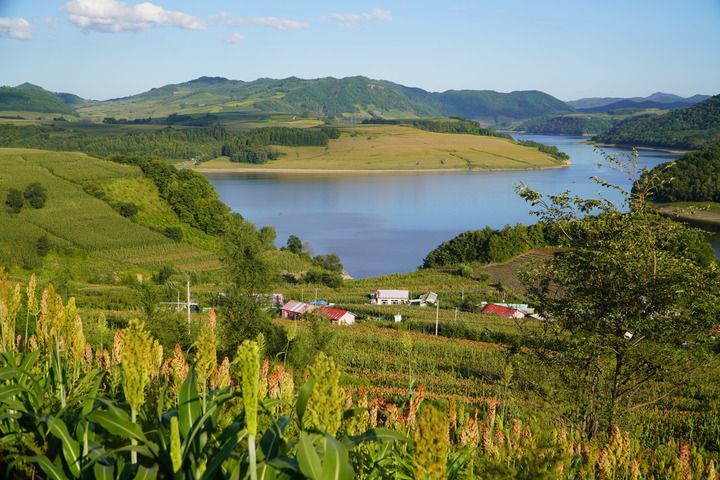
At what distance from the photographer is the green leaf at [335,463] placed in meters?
1.84

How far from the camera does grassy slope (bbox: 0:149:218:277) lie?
3375cm

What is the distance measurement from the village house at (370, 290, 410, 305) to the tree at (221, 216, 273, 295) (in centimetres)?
1754

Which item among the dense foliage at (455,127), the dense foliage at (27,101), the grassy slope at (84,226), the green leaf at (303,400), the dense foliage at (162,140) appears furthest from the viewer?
the dense foliage at (27,101)

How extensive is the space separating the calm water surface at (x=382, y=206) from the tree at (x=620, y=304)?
2959cm

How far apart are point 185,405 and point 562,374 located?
15.2ft

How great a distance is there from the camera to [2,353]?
314 centimetres

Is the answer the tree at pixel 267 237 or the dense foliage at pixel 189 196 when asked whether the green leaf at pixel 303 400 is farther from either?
the dense foliage at pixel 189 196

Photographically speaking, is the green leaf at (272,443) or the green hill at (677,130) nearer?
the green leaf at (272,443)

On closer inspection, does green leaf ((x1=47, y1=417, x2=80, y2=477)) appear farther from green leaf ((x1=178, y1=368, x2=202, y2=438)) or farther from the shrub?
the shrub

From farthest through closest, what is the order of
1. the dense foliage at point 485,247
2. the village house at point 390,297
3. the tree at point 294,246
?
the tree at point 294,246 < the dense foliage at point 485,247 < the village house at point 390,297

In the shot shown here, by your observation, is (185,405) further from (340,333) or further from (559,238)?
(340,333)

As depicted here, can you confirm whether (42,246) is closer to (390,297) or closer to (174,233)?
(174,233)

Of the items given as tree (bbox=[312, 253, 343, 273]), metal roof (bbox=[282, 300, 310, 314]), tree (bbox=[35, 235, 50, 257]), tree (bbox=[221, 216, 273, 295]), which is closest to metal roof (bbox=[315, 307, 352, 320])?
metal roof (bbox=[282, 300, 310, 314])

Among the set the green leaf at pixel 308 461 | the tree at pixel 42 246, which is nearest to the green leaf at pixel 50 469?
the green leaf at pixel 308 461
